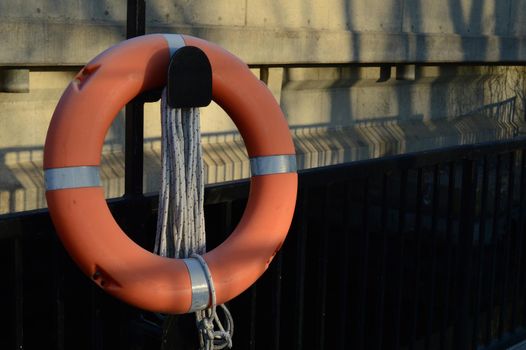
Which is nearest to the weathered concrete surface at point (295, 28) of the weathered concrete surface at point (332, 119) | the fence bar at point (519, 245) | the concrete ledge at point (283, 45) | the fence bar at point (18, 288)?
the concrete ledge at point (283, 45)

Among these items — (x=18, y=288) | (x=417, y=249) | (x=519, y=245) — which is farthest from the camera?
(x=519, y=245)

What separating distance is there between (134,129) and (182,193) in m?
0.25

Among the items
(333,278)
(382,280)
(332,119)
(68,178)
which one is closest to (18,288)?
(68,178)

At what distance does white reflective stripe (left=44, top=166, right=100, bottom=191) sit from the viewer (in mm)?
2768

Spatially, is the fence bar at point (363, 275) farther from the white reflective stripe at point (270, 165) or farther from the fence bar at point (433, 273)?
the white reflective stripe at point (270, 165)

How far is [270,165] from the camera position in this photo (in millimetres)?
3209

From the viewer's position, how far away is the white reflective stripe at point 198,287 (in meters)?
2.93

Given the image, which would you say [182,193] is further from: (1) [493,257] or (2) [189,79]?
(1) [493,257]

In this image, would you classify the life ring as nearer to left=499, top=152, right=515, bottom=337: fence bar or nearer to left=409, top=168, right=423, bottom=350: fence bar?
left=409, top=168, right=423, bottom=350: fence bar

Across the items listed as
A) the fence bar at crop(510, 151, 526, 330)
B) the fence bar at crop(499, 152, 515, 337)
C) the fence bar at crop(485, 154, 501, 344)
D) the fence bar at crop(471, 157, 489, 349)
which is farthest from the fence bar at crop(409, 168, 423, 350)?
the fence bar at crop(510, 151, 526, 330)

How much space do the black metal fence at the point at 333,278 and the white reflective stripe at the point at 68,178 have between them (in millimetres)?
167

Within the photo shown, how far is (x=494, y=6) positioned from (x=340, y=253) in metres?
11.8

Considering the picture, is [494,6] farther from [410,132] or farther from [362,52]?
[362,52]


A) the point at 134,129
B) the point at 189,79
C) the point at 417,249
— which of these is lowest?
the point at 417,249
